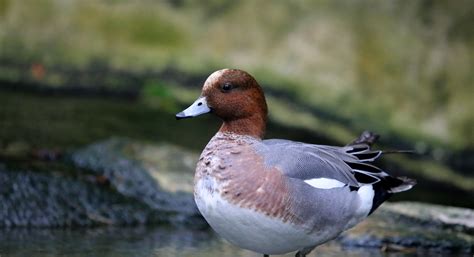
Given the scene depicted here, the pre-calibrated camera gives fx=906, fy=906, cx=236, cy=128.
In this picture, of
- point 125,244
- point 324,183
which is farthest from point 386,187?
point 125,244

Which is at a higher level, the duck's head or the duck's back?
the duck's head

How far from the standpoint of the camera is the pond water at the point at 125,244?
4.93m

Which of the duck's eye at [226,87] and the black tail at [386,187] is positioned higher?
the duck's eye at [226,87]

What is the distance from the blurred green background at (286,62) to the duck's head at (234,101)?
125 inches

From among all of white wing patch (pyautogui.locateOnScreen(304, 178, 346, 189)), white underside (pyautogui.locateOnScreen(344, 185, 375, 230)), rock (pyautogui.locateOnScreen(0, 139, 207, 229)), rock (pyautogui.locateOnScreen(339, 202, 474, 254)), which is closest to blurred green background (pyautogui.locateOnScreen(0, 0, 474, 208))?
rock (pyautogui.locateOnScreen(0, 139, 207, 229))

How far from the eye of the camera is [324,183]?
437 centimetres

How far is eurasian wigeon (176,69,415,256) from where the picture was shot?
13.5 feet

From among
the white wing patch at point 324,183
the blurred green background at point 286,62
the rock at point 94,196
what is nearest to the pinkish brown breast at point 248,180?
the white wing patch at point 324,183

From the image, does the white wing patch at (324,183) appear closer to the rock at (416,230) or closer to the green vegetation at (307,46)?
the rock at (416,230)

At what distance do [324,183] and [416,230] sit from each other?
4.56 feet

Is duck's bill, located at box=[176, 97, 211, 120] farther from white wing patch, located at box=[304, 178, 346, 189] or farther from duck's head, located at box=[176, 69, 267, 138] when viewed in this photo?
white wing patch, located at box=[304, 178, 346, 189]

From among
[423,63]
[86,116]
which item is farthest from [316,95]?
[86,116]

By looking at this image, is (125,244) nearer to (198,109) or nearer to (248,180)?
(198,109)

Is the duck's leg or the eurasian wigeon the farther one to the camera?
the duck's leg
